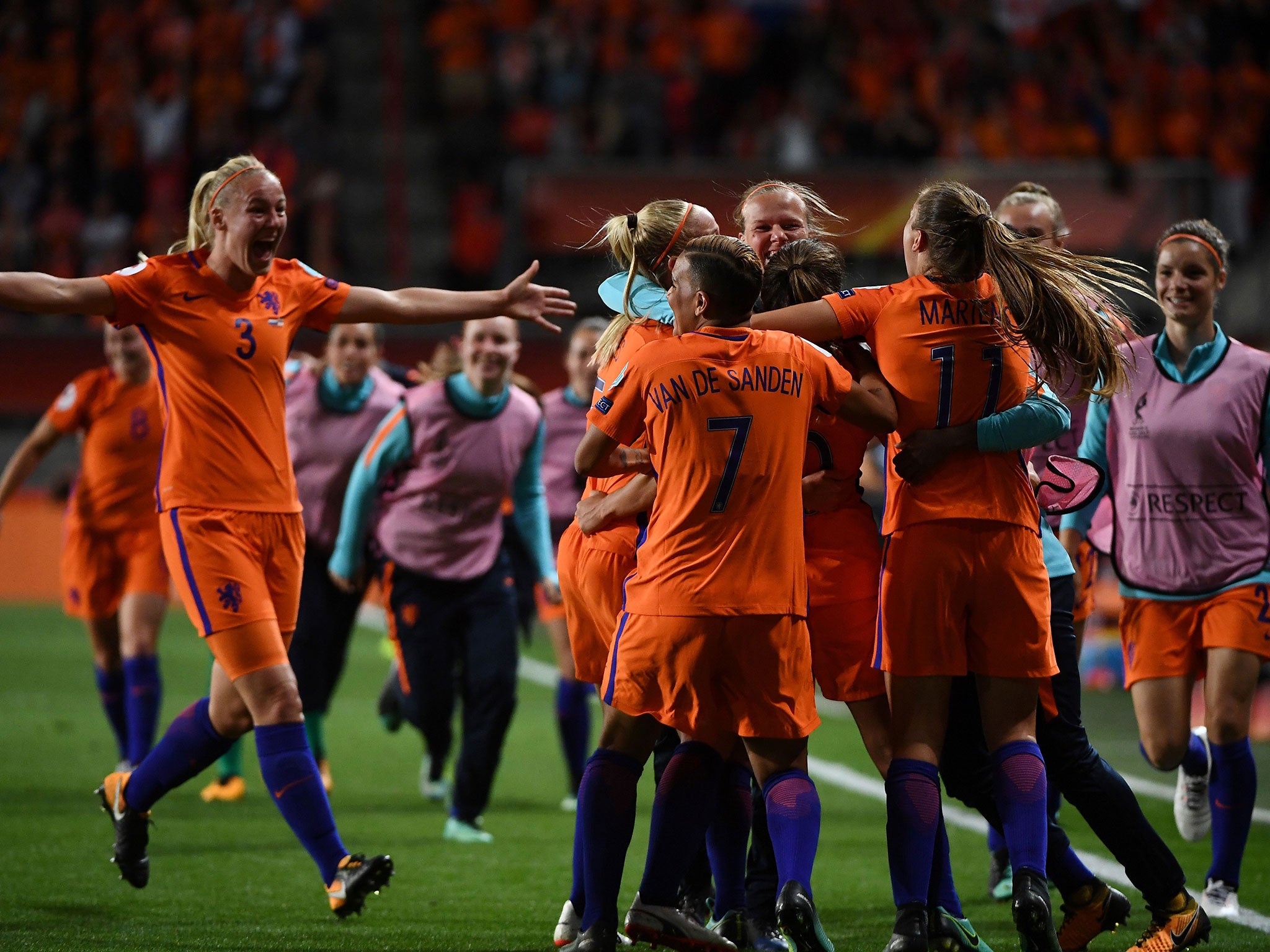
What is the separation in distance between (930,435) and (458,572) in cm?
313

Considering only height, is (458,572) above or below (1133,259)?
below

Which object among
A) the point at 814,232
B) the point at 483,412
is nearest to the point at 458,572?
the point at 483,412

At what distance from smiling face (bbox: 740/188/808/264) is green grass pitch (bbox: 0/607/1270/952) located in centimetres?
212

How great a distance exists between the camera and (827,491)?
15.2 feet

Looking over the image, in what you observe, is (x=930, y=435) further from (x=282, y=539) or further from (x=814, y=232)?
(x=282, y=539)

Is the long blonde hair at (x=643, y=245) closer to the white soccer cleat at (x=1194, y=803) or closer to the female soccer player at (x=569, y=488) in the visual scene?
the white soccer cleat at (x=1194, y=803)

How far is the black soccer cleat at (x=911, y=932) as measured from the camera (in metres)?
4.21

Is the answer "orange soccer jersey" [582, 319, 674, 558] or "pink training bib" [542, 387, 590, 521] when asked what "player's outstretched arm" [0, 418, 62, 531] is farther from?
"orange soccer jersey" [582, 319, 674, 558]

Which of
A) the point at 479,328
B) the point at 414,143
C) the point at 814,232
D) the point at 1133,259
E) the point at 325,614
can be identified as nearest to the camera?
the point at 814,232

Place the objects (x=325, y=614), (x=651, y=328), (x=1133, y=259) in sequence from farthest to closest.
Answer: (x=1133, y=259)
(x=325, y=614)
(x=651, y=328)

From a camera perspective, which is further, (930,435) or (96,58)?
(96,58)

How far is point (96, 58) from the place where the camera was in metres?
18.7

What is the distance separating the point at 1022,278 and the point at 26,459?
17.3ft

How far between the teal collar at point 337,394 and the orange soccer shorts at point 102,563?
1.03m
